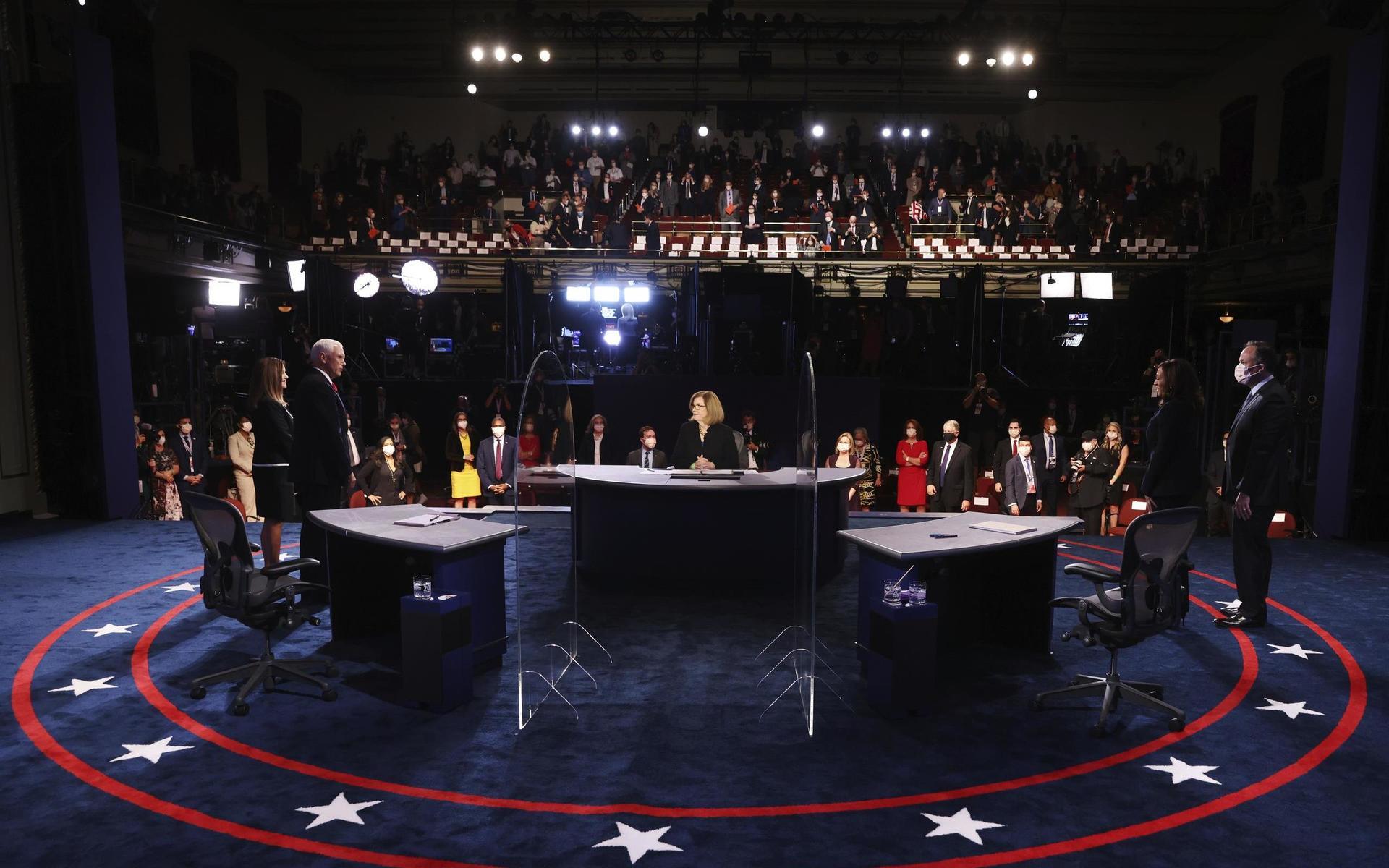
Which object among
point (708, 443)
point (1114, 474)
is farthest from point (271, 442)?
point (1114, 474)

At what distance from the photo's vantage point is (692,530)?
6.88 meters

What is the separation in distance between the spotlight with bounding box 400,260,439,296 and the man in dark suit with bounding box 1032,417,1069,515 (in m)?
11.0

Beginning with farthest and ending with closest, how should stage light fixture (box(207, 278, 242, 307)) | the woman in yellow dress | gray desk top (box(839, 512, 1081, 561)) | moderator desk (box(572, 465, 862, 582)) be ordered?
stage light fixture (box(207, 278, 242, 307))
the woman in yellow dress
moderator desk (box(572, 465, 862, 582))
gray desk top (box(839, 512, 1081, 561))

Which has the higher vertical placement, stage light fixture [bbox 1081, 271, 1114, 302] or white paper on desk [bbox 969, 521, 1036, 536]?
stage light fixture [bbox 1081, 271, 1114, 302]

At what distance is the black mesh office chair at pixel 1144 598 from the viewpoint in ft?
13.5

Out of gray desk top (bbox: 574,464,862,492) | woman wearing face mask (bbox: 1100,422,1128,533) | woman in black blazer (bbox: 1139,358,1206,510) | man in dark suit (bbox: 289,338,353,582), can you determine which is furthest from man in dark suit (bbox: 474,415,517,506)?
woman wearing face mask (bbox: 1100,422,1128,533)

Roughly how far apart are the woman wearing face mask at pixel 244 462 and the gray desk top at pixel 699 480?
206 inches

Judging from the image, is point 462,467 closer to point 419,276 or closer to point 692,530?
point 692,530

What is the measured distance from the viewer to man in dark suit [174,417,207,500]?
35.1 feet

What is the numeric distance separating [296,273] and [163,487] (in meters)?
6.59

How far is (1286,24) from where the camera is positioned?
1630cm

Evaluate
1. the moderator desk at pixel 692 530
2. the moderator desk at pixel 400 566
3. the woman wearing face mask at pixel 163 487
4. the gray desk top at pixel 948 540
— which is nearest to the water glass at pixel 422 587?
the moderator desk at pixel 400 566

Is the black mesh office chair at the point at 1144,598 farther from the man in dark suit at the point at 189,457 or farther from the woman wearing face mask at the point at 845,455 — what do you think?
the man in dark suit at the point at 189,457

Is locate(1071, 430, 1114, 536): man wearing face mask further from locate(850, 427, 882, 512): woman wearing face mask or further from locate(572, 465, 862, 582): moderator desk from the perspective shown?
locate(572, 465, 862, 582): moderator desk
